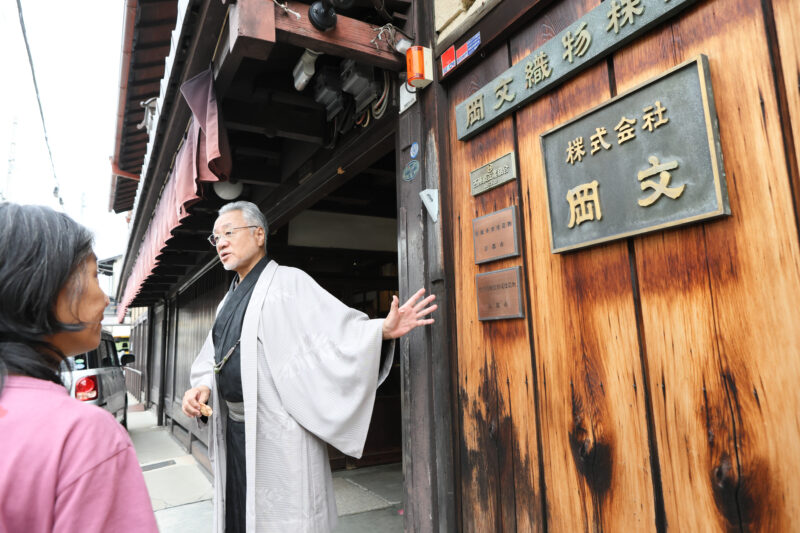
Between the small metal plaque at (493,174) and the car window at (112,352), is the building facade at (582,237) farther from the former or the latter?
the car window at (112,352)

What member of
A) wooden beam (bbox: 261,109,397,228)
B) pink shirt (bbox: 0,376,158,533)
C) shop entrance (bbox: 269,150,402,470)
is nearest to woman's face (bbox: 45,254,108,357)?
pink shirt (bbox: 0,376,158,533)

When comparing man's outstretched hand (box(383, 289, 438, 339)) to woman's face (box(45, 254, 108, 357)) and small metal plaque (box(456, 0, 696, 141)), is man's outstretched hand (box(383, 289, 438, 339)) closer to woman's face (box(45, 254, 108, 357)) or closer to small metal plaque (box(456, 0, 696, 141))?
small metal plaque (box(456, 0, 696, 141))

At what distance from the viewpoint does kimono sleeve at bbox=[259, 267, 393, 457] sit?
234 centimetres

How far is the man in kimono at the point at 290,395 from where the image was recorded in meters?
2.32

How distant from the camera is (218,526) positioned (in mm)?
2666

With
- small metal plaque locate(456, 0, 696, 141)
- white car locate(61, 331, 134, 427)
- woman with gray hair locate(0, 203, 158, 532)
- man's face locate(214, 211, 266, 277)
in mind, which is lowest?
white car locate(61, 331, 134, 427)

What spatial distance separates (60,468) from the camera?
30.9 inches

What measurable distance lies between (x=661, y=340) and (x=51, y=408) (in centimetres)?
152

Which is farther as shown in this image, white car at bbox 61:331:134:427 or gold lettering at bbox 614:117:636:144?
white car at bbox 61:331:134:427

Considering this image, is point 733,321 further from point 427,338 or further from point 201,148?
point 201,148

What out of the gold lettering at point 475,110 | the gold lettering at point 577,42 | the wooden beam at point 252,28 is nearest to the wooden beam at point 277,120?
the wooden beam at point 252,28

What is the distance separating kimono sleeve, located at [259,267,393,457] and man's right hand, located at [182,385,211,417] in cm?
48

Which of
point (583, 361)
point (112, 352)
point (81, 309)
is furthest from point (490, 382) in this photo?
point (112, 352)

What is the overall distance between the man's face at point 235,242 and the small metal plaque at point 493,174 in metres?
1.43
